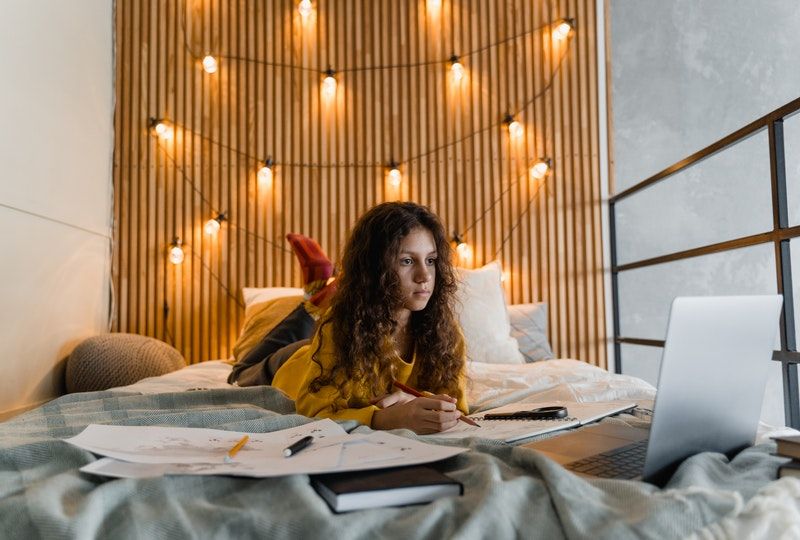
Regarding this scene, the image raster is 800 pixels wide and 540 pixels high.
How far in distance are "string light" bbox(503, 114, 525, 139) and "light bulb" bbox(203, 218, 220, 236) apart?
1.93 metres

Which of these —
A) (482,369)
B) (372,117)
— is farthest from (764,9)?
(482,369)

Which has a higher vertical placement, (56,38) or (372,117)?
(56,38)

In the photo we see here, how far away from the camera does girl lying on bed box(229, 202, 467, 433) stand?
1665 millimetres

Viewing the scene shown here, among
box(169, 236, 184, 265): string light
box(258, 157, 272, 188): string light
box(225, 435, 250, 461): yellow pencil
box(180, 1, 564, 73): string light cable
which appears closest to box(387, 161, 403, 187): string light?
box(180, 1, 564, 73): string light cable

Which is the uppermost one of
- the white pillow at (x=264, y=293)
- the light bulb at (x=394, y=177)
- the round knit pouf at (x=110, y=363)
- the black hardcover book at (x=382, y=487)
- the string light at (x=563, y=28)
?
the string light at (x=563, y=28)

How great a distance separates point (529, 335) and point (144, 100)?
2810 mm

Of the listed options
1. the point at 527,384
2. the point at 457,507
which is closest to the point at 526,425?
the point at 457,507

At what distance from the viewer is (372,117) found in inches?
158

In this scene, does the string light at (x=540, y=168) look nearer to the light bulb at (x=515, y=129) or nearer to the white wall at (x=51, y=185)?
the light bulb at (x=515, y=129)

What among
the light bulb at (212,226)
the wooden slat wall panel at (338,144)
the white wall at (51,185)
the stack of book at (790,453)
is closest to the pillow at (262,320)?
the wooden slat wall panel at (338,144)

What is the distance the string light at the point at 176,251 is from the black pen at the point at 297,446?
10.1ft

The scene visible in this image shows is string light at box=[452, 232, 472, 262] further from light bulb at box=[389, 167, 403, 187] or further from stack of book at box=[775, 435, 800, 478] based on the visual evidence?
stack of book at box=[775, 435, 800, 478]

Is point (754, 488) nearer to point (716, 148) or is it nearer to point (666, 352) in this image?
point (666, 352)

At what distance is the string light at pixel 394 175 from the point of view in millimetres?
3941
